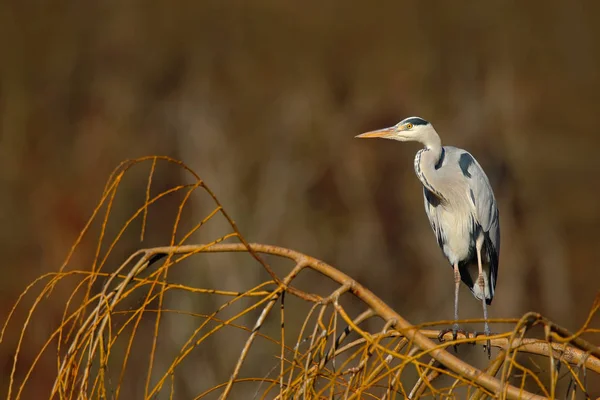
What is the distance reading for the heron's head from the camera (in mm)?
3297

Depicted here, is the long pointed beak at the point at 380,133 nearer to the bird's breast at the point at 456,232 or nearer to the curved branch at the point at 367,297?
the bird's breast at the point at 456,232

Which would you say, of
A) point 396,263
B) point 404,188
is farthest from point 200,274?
point 404,188

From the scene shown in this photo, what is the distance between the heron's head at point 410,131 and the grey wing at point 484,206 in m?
0.25

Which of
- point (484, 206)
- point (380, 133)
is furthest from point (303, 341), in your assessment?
point (484, 206)

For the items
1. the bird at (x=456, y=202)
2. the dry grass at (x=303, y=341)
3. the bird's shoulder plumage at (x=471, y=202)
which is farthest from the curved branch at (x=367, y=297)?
the bird's shoulder plumage at (x=471, y=202)

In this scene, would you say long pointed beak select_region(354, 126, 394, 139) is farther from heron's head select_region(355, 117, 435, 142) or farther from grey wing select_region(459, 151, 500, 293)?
grey wing select_region(459, 151, 500, 293)

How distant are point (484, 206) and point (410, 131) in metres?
0.40

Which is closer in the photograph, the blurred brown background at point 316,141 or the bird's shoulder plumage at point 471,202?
the bird's shoulder plumage at point 471,202

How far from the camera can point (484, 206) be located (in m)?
3.40

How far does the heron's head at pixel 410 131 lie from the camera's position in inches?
130

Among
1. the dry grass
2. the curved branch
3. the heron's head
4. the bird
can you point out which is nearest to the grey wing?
the bird

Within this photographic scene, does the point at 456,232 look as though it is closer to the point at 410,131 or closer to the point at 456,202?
the point at 456,202

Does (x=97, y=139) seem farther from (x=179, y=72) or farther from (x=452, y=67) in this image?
(x=452, y=67)

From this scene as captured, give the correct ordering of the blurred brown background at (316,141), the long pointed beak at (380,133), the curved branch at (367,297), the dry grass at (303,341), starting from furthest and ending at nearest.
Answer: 1. the blurred brown background at (316,141)
2. the long pointed beak at (380,133)
3. the curved branch at (367,297)
4. the dry grass at (303,341)
